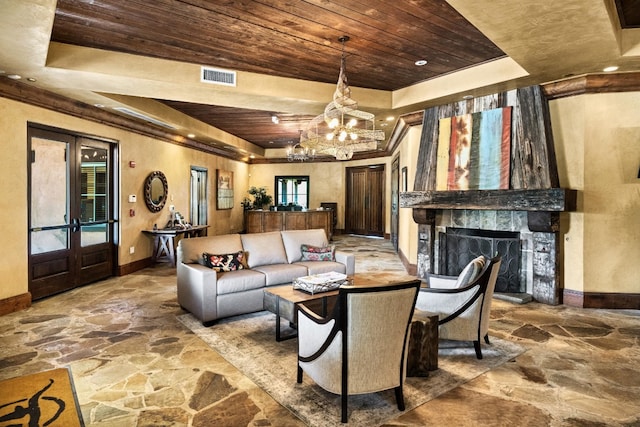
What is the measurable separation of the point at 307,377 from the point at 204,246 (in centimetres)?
231

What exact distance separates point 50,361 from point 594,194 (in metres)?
6.14

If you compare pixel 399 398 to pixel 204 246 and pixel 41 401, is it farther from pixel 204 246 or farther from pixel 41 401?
pixel 204 246

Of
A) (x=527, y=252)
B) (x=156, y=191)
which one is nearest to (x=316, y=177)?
(x=156, y=191)

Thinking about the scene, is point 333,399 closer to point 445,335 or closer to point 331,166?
point 445,335

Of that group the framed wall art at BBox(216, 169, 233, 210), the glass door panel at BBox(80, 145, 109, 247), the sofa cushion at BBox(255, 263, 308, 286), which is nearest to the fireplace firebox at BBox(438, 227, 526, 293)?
the sofa cushion at BBox(255, 263, 308, 286)

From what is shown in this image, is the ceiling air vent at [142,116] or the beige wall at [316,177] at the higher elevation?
the ceiling air vent at [142,116]

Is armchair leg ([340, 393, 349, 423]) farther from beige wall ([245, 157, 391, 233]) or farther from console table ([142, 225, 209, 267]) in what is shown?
beige wall ([245, 157, 391, 233])

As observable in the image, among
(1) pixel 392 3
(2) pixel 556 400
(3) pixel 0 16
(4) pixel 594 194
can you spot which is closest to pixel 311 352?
(2) pixel 556 400

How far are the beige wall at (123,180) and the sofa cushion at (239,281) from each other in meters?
2.62

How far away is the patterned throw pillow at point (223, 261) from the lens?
4.24 m

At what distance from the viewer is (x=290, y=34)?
3.71 m

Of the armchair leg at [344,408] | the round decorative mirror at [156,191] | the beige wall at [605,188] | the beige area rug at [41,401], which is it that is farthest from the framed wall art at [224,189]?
the armchair leg at [344,408]

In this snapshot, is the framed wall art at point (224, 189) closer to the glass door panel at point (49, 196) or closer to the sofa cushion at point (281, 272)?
the glass door panel at point (49, 196)

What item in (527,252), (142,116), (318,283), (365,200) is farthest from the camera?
(365,200)
